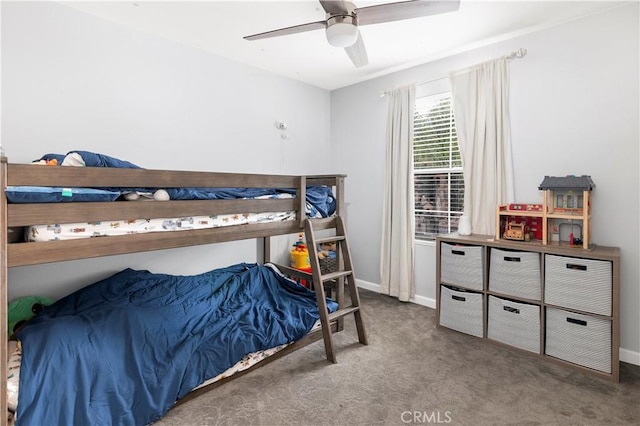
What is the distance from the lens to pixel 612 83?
8.11 feet

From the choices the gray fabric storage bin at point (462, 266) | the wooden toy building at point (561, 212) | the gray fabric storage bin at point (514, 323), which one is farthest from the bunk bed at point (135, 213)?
the wooden toy building at point (561, 212)

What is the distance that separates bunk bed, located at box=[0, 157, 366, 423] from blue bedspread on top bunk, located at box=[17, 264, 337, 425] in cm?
13

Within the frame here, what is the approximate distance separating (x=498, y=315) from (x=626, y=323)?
2.86 feet

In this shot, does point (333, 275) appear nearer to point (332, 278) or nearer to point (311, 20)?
point (332, 278)

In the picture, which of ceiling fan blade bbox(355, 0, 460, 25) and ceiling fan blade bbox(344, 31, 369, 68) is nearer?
ceiling fan blade bbox(355, 0, 460, 25)

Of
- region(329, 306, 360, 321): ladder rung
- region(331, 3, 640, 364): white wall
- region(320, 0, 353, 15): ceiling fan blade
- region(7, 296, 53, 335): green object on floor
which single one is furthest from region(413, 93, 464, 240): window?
region(7, 296, 53, 335): green object on floor

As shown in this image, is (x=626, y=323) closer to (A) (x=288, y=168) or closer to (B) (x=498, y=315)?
(B) (x=498, y=315)

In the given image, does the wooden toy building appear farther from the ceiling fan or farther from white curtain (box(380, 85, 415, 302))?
the ceiling fan

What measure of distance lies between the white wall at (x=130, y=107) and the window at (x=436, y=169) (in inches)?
60.1

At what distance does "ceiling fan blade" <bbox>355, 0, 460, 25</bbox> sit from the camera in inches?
70.4

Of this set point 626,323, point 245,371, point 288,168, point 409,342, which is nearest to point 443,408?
point 409,342

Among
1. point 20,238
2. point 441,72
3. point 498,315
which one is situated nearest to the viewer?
point 20,238

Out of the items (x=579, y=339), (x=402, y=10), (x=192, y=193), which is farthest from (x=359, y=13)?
(x=579, y=339)

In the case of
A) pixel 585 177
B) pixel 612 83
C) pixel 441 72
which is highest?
pixel 441 72
